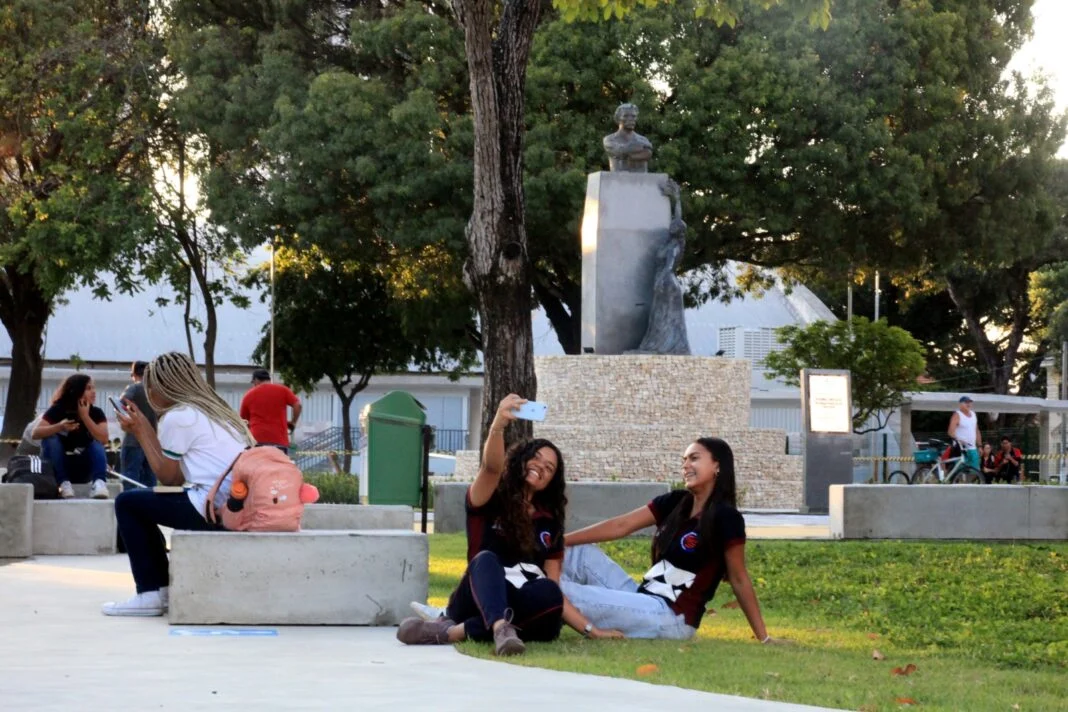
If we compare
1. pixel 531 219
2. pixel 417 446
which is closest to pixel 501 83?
pixel 417 446

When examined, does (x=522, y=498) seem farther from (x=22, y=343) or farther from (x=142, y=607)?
(x=22, y=343)

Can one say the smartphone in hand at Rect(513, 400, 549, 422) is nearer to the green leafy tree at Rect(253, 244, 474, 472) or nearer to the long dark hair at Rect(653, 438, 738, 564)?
the long dark hair at Rect(653, 438, 738, 564)

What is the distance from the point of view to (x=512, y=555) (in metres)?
8.13

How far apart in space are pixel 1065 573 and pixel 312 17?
86.4 ft

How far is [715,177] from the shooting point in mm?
33875

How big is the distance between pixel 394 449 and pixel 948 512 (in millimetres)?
5525

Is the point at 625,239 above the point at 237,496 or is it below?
above

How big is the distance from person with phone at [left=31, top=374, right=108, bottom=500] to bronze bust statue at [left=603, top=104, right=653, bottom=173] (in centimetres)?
1186

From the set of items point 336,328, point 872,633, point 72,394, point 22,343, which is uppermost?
point 336,328

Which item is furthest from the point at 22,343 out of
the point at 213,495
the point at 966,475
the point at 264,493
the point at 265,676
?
the point at 265,676

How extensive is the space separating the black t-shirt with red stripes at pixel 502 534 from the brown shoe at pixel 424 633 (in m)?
0.37

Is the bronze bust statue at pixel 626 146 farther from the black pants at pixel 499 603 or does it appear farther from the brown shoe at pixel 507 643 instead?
the brown shoe at pixel 507 643

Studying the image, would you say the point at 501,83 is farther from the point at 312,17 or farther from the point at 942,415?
the point at 942,415

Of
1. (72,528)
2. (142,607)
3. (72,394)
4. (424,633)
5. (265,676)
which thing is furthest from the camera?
(72,394)
